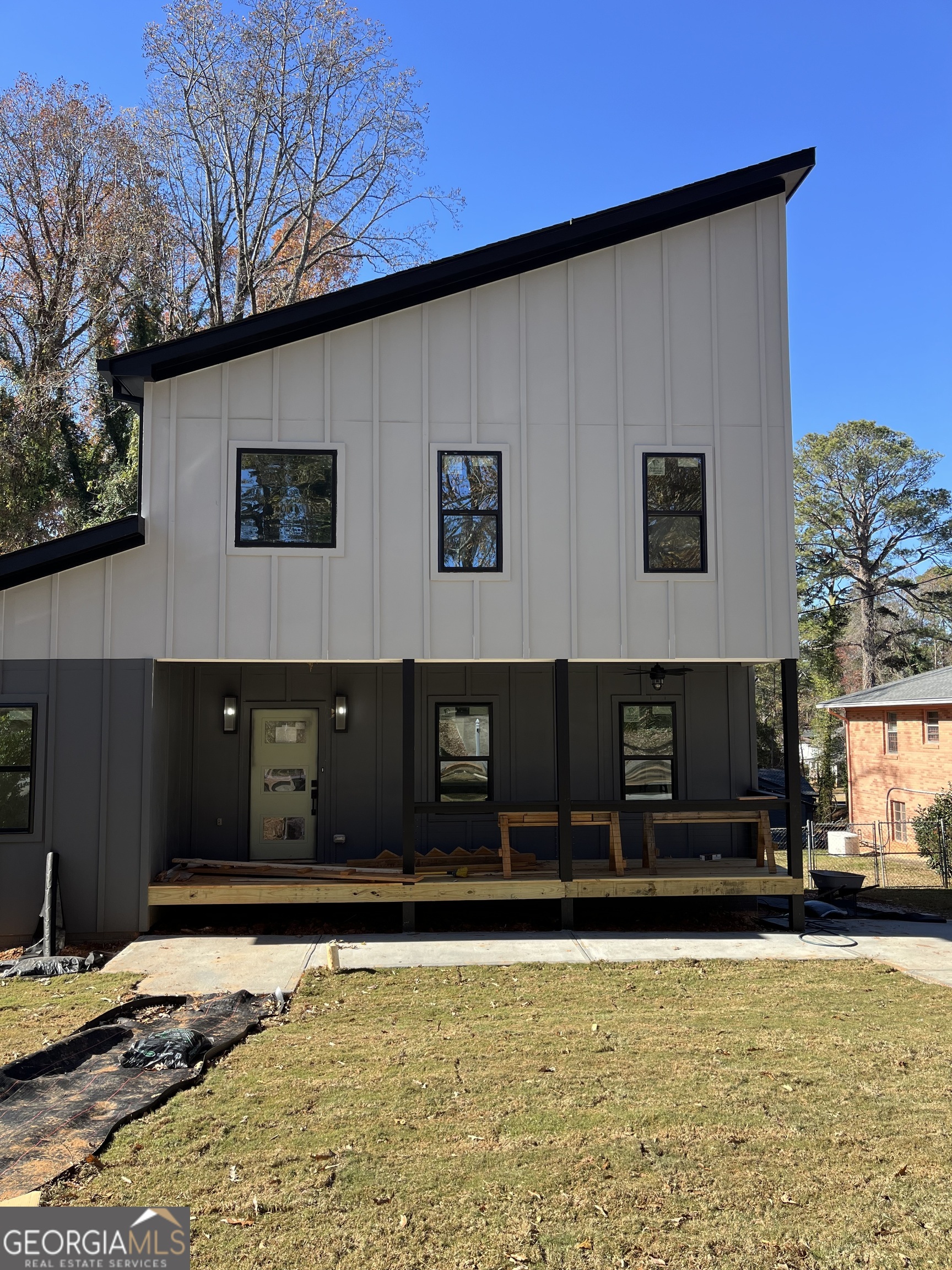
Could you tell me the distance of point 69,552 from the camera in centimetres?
868

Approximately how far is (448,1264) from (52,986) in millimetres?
5214

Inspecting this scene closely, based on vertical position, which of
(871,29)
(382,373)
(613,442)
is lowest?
(613,442)

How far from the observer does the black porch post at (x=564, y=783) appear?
938 centimetres

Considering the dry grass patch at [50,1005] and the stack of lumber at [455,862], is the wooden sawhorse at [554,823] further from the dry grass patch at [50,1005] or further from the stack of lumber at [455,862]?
the dry grass patch at [50,1005]

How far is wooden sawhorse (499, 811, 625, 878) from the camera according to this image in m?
9.51

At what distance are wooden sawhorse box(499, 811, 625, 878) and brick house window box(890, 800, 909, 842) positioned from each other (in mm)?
17316

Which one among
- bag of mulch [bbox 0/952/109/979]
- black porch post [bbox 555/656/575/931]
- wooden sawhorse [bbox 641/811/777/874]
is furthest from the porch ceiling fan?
bag of mulch [bbox 0/952/109/979]

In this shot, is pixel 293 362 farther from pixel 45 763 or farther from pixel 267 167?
pixel 267 167

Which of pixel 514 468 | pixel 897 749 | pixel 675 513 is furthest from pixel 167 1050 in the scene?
pixel 897 749

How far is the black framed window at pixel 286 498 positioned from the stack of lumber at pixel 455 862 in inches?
148

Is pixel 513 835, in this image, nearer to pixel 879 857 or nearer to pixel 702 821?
pixel 702 821

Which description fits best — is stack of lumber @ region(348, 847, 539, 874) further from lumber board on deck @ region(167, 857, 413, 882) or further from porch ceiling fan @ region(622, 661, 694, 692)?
porch ceiling fan @ region(622, 661, 694, 692)

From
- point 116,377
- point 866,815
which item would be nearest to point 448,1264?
point 116,377

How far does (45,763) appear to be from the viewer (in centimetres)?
874
